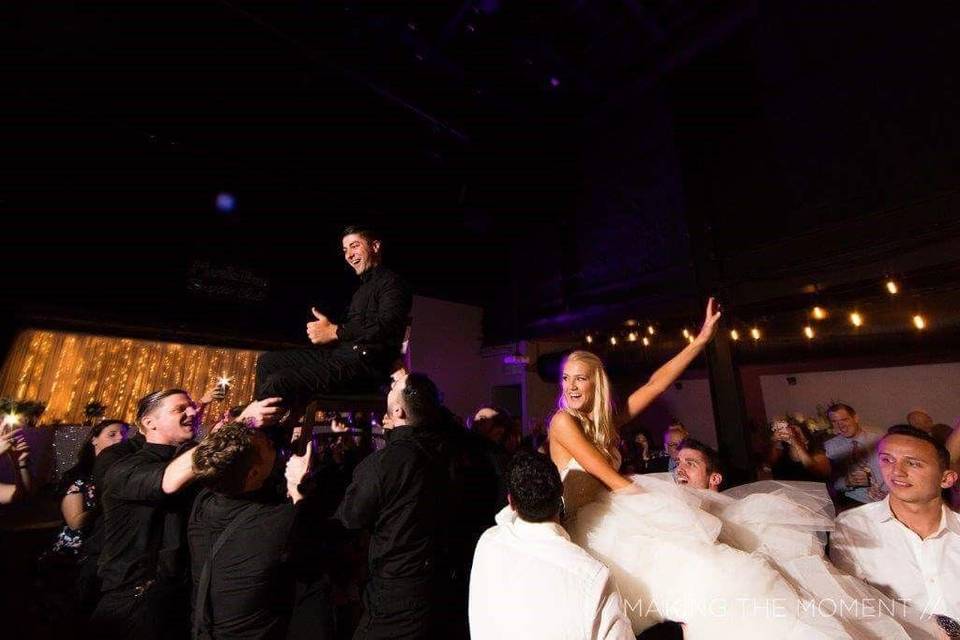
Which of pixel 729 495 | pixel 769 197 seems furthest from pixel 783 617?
pixel 769 197

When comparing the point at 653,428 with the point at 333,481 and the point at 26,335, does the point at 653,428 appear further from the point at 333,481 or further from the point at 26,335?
the point at 26,335

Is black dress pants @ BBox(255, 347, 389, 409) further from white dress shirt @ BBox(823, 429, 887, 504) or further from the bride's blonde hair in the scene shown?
white dress shirt @ BBox(823, 429, 887, 504)

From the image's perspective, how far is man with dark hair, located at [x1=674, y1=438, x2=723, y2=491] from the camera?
2.58 m

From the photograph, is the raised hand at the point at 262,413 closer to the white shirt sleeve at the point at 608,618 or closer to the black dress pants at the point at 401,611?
the black dress pants at the point at 401,611

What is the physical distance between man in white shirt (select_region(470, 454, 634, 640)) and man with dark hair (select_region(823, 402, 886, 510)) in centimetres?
410

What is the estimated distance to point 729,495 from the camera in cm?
206

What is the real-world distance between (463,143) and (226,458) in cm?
598

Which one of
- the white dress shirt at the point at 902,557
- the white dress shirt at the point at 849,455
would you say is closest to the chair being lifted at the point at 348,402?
the white dress shirt at the point at 902,557

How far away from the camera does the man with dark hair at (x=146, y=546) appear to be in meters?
1.89

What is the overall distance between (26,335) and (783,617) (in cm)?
897

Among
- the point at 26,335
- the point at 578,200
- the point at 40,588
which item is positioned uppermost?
the point at 578,200

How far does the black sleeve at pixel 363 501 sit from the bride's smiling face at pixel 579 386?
1.27 metres

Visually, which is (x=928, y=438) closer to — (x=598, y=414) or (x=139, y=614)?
(x=598, y=414)

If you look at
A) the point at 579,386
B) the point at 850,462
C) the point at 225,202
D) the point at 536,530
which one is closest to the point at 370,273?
the point at 579,386
